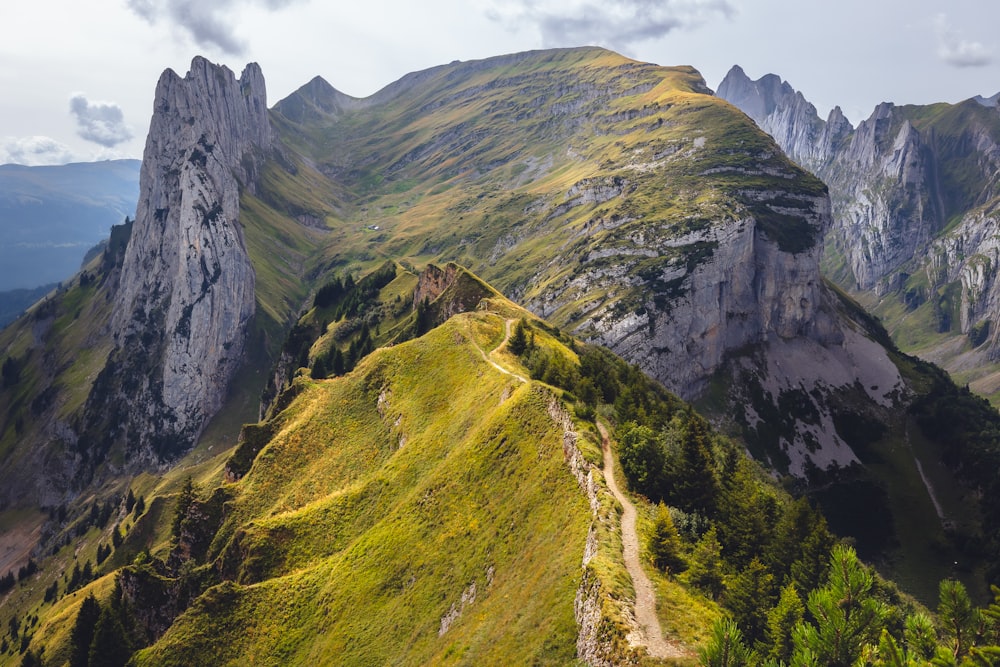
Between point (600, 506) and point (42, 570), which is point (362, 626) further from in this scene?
point (42, 570)

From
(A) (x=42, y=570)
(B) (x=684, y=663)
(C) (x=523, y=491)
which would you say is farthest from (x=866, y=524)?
(A) (x=42, y=570)

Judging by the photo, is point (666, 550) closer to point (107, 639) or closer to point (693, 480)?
point (693, 480)

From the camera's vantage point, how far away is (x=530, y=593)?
40.8 m

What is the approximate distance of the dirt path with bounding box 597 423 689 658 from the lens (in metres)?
30.5

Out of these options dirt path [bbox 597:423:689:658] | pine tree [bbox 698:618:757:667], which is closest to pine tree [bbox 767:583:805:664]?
dirt path [bbox 597:423:689:658]

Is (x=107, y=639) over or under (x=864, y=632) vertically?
under

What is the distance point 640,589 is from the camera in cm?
3534

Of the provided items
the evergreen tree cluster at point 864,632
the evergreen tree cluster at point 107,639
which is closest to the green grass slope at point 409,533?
the evergreen tree cluster at point 864,632

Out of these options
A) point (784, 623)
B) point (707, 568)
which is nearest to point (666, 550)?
point (707, 568)

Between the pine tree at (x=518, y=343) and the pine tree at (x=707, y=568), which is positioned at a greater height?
the pine tree at (x=518, y=343)

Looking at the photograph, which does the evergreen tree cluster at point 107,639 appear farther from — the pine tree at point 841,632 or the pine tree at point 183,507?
the pine tree at point 841,632

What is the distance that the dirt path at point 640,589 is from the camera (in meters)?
30.5

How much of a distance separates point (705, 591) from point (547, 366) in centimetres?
3701

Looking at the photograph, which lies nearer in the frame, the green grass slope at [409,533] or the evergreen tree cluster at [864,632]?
the evergreen tree cluster at [864,632]
